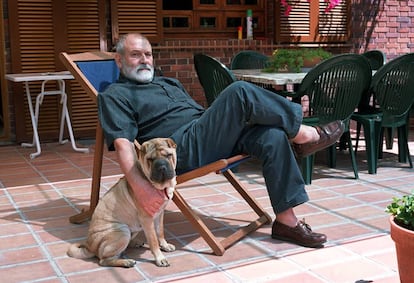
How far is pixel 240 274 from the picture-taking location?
2439mm

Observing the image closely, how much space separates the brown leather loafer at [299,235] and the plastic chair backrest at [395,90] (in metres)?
1.90

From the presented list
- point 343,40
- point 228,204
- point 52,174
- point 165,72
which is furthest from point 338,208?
point 343,40

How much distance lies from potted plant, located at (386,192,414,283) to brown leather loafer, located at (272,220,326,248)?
0.73 m

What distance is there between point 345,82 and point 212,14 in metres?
2.95

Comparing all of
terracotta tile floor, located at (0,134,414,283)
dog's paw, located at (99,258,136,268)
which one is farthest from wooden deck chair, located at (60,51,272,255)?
dog's paw, located at (99,258,136,268)

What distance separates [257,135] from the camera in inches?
110

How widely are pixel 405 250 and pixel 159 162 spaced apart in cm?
105

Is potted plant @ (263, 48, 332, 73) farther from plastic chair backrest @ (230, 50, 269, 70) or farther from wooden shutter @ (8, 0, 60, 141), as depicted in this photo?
wooden shutter @ (8, 0, 60, 141)

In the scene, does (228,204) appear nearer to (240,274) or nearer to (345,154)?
(240,274)

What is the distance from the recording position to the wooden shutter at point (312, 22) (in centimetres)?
672

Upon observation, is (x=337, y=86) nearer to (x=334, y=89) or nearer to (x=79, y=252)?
(x=334, y=89)

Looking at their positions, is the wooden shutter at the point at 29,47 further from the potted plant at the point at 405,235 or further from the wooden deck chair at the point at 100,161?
the potted plant at the point at 405,235

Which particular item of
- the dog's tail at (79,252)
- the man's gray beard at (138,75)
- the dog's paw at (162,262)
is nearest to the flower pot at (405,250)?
the dog's paw at (162,262)

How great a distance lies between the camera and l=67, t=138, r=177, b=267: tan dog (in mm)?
2420
